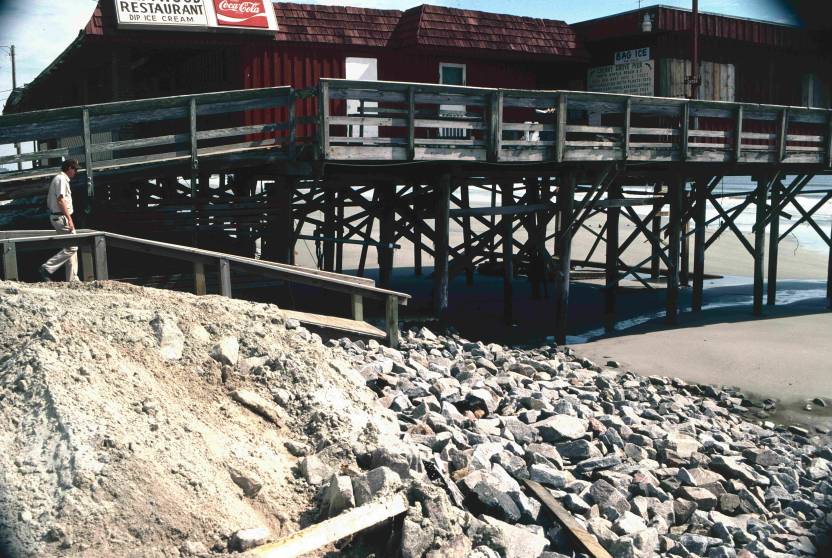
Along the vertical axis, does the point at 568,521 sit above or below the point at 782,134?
below

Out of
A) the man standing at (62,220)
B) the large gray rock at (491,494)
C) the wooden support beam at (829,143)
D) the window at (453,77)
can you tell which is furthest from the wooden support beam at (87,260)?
the wooden support beam at (829,143)

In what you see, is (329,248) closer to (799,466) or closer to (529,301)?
(529,301)

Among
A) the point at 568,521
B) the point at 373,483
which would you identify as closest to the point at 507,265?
the point at 568,521

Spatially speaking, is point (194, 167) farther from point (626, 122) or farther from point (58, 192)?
point (626, 122)

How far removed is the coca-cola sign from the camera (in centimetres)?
1427

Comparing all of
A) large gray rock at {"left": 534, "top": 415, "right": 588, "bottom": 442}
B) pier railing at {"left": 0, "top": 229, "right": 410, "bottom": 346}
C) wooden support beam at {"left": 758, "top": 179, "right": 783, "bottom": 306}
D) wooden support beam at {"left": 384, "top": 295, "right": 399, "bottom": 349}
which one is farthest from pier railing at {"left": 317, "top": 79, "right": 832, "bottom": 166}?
large gray rock at {"left": 534, "top": 415, "right": 588, "bottom": 442}

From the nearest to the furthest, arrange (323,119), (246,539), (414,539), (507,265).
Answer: (246,539), (414,539), (323,119), (507,265)

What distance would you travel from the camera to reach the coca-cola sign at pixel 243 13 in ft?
46.8

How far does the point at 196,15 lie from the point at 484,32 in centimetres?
664

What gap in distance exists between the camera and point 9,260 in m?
8.64

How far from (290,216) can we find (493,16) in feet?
26.7

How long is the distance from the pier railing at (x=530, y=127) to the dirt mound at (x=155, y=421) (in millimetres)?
4858

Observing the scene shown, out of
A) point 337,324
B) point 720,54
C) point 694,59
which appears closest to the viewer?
point 337,324

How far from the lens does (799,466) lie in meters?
8.59
